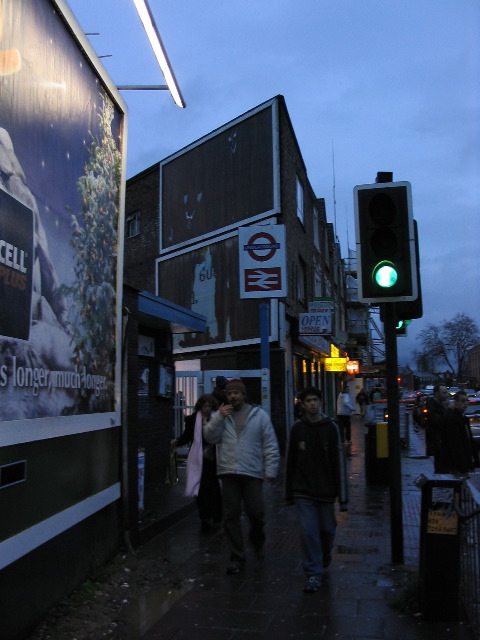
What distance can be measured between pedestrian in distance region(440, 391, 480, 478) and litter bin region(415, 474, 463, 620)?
4.38 m

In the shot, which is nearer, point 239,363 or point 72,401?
point 72,401

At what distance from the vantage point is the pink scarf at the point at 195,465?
7.43 meters

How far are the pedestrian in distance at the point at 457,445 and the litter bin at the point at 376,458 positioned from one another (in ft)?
6.80

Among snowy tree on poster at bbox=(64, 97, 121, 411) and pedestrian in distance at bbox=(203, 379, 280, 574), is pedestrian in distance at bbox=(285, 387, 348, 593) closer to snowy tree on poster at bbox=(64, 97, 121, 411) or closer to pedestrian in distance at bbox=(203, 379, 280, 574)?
pedestrian in distance at bbox=(203, 379, 280, 574)

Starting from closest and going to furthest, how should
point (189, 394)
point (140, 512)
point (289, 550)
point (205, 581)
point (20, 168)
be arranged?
point (20, 168)
point (205, 581)
point (289, 550)
point (140, 512)
point (189, 394)

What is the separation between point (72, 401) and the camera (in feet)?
17.5

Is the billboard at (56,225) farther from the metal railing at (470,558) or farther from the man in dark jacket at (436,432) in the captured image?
the man in dark jacket at (436,432)

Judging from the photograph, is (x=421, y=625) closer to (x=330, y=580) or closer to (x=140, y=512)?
(x=330, y=580)

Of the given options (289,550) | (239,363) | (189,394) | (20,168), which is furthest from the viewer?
(239,363)

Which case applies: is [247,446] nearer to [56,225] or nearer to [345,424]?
[56,225]

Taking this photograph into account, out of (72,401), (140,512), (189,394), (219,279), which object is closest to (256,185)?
(219,279)

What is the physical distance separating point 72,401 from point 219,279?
46.2 ft

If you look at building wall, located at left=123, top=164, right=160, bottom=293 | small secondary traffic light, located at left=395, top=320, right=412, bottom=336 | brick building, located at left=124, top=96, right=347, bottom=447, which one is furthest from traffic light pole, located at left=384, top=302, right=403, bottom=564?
building wall, located at left=123, top=164, right=160, bottom=293

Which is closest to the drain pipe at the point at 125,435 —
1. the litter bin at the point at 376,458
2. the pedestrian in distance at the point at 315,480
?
the pedestrian in distance at the point at 315,480
